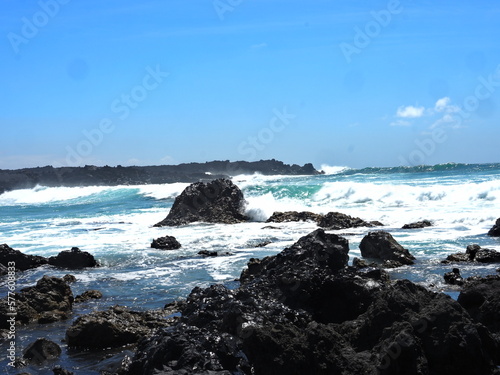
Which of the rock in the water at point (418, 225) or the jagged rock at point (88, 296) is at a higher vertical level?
the rock in the water at point (418, 225)

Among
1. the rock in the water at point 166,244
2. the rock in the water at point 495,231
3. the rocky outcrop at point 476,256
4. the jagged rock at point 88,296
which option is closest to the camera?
the jagged rock at point 88,296

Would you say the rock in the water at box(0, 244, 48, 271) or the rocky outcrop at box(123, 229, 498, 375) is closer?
the rocky outcrop at box(123, 229, 498, 375)

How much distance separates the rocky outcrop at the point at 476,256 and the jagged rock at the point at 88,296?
24.4ft

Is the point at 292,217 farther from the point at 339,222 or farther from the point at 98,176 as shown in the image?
the point at 98,176

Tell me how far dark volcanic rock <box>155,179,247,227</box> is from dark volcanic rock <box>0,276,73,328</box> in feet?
49.3

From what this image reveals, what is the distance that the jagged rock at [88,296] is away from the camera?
37.4 ft

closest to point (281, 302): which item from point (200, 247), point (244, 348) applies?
point (244, 348)

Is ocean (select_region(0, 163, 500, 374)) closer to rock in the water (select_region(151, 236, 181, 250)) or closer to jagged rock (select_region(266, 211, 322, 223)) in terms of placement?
rock in the water (select_region(151, 236, 181, 250))

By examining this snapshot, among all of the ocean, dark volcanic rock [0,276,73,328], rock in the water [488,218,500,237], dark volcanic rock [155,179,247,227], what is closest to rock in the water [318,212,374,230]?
the ocean

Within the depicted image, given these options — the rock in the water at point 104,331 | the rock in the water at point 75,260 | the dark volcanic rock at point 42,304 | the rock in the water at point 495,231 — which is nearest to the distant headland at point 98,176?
the rock in the water at point 75,260

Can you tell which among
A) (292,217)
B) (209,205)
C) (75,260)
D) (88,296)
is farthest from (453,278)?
(209,205)

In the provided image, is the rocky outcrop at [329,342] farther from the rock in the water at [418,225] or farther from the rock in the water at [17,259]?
the rock in the water at [418,225]

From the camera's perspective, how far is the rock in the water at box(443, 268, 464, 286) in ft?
36.6

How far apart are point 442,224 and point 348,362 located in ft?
57.4
